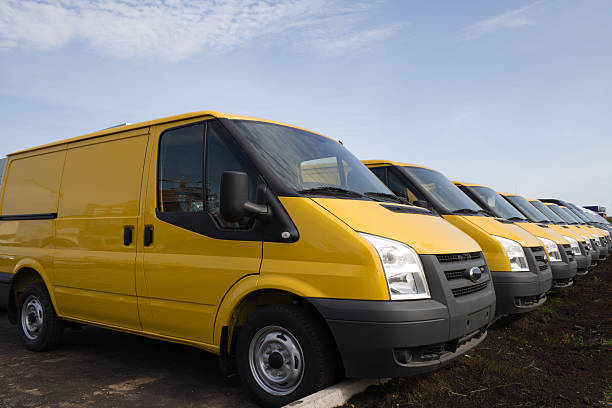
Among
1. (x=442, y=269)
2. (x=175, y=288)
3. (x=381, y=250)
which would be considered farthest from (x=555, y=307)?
(x=175, y=288)

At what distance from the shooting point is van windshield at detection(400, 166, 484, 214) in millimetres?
6535

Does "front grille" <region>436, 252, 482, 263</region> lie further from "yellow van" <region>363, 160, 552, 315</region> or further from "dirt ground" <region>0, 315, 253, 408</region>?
"dirt ground" <region>0, 315, 253, 408</region>

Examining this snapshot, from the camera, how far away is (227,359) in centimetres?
378

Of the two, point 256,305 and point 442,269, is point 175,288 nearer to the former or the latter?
point 256,305

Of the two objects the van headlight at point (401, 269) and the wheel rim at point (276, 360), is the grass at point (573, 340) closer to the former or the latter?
the van headlight at point (401, 269)

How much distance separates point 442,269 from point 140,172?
274 centimetres

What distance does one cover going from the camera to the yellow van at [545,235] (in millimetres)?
7402

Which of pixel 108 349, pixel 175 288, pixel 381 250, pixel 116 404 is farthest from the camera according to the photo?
pixel 108 349

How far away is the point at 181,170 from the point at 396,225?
185 cm

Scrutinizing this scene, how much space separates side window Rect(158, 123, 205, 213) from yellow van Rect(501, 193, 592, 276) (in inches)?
296

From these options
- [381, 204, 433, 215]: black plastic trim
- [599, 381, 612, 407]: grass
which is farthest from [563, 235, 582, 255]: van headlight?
[381, 204, 433, 215]: black plastic trim

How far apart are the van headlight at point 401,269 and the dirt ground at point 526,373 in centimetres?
81

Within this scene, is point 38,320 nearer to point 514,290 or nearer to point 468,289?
point 468,289

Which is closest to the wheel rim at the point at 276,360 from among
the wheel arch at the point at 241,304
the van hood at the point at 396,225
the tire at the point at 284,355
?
the tire at the point at 284,355
